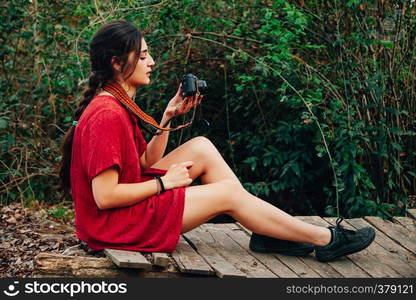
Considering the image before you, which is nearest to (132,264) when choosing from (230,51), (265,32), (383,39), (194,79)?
(194,79)

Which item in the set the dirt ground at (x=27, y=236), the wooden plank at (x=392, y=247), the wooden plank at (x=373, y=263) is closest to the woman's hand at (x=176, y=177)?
the dirt ground at (x=27, y=236)

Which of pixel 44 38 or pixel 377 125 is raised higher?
pixel 44 38

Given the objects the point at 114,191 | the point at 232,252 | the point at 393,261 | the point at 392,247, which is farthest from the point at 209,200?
the point at 392,247

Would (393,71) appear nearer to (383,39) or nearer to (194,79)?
(383,39)

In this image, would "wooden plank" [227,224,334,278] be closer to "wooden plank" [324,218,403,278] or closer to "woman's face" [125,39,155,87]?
"wooden plank" [324,218,403,278]

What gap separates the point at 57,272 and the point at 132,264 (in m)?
0.43

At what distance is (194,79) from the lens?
3.86 meters

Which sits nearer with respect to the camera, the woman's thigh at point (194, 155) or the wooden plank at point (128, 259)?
the wooden plank at point (128, 259)

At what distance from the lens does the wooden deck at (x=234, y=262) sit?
3.49 m

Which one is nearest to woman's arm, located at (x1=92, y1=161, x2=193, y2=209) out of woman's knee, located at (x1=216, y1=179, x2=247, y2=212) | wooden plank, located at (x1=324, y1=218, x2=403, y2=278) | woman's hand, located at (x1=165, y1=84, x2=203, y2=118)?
woman's knee, located at (x1=216, y1=179, x2=247, y2=212)

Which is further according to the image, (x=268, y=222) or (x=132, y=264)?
(x=268, y=222)

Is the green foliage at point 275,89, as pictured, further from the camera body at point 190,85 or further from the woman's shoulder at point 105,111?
the woman's shoulder at point 105,111

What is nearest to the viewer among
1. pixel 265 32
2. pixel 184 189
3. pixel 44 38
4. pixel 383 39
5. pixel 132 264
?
pixel 132 264

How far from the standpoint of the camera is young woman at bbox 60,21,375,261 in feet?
11.1
